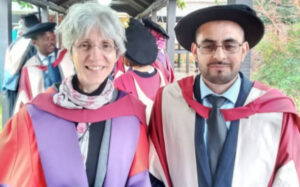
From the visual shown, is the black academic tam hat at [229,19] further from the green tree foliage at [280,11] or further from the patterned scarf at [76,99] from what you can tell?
the green tree foliage at [280,11]

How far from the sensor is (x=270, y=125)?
5.73 feet

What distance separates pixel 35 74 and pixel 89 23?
2.01 meters

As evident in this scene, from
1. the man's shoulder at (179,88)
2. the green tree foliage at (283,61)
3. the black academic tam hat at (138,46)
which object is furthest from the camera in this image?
the green tree foliage at (283,61)

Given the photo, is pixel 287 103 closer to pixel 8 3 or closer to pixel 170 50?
pixel 8 3

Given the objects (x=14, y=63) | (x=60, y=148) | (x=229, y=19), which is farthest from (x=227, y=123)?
(x=14, y=63)

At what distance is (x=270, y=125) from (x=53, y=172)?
1.09 metres

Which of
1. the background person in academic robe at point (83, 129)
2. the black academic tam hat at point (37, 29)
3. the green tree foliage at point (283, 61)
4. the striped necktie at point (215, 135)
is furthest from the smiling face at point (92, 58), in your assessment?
the green tree foliage at point (283, 61)

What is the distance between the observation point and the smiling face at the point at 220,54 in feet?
5.66

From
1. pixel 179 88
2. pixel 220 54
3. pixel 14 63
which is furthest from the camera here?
pixel 14 63

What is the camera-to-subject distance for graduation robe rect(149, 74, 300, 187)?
5.63 ft

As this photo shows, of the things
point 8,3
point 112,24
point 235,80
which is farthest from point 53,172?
point 8,3

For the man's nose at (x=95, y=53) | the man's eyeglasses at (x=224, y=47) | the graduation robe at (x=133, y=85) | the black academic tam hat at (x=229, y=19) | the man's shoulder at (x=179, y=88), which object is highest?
the black academic tam hat at (x=229, y=19)

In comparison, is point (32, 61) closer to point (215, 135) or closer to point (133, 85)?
point (133, 85)

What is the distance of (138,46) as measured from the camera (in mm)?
3666
